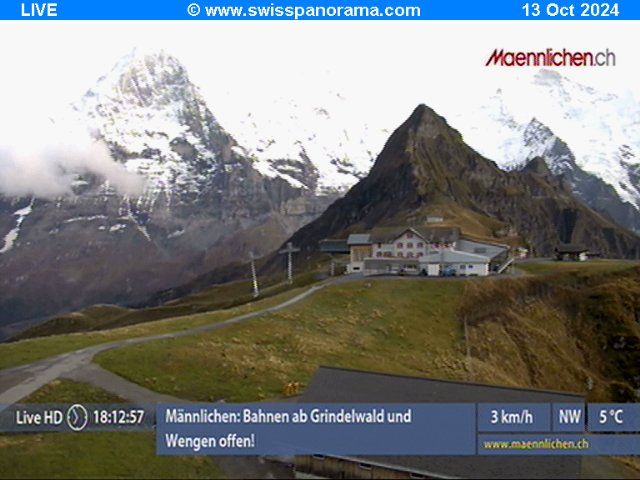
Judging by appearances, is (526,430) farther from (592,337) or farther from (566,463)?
(592,337)

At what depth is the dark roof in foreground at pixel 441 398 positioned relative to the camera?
29.7 m

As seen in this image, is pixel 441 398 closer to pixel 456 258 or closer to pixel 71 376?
pixel 71 376

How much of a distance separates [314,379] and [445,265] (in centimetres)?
6494

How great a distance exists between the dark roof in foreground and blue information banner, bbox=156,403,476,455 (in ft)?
2.37

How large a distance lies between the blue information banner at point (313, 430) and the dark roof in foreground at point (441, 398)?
72 centimetres

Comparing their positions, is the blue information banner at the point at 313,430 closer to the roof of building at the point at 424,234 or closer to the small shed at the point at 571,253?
the roof of building at the point at 424,234

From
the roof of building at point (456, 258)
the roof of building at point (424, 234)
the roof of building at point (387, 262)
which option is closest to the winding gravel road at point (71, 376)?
the roof of building at point (456, 258)

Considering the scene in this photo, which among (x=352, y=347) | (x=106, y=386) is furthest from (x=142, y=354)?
(x=352, y=347)

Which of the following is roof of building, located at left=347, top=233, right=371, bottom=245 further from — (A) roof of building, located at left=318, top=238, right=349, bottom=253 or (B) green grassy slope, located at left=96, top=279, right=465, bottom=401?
(A) roof of building, located at left=318, top=238, right=349, bottom=253

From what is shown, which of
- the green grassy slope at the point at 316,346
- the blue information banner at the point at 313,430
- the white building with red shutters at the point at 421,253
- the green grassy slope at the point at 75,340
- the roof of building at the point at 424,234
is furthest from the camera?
the roof of building at the point at 424,234

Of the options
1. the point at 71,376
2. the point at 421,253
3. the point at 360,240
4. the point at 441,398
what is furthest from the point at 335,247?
the point at 441,398

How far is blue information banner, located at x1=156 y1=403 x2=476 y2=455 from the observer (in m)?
30.8

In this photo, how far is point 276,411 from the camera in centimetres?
3119

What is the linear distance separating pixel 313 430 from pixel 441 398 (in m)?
7.53
